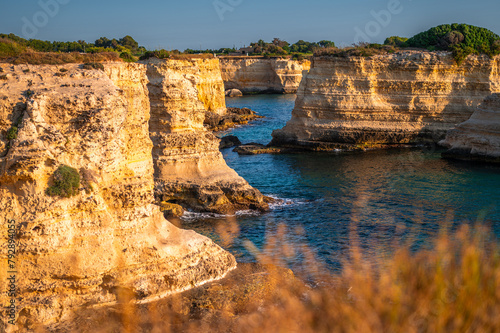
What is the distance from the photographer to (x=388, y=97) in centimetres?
3978

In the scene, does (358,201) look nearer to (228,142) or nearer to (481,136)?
(481,136)

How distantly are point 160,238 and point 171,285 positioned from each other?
1.27m

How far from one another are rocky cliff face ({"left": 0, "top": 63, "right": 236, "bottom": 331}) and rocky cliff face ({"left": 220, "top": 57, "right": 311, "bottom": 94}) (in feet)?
281

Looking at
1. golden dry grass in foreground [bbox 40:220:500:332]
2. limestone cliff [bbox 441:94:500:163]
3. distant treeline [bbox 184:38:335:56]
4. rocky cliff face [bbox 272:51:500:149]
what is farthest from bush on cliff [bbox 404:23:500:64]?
distant treeline [bbox 184:38:335:56]

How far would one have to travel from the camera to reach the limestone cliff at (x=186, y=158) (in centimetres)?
2262

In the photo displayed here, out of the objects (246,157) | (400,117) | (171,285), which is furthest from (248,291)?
(400,117)

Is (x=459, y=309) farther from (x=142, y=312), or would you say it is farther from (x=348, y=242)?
(x=348, y=242)

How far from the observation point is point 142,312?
1098 centimetres

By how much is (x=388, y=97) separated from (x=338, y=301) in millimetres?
33520

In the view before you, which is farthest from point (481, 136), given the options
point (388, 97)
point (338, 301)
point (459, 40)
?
point (338, 301)

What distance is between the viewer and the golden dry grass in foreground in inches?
239

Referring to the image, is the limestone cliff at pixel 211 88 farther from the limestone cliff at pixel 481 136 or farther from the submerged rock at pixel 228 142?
the limestone cliff at pixel 481 136

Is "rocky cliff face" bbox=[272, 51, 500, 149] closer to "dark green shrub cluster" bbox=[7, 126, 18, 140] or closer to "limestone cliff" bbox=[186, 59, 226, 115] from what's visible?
"limestone cliff" bbox=[186, 59, 226, 115]

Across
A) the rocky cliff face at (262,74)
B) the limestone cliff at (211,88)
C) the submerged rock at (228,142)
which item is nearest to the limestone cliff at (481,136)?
the submerged rock at (228,142)
